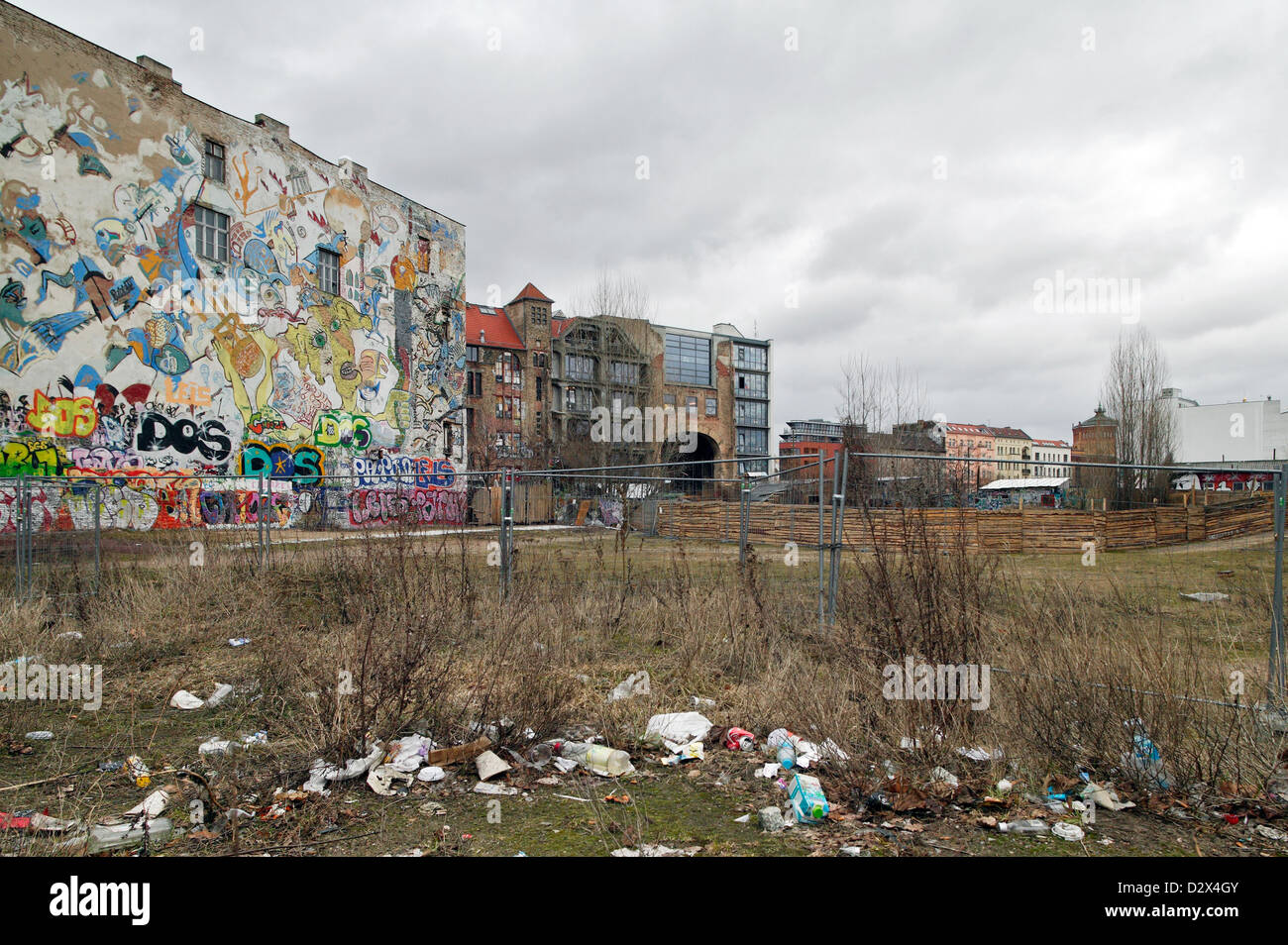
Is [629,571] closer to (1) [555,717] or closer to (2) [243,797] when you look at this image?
(1) [555,717]

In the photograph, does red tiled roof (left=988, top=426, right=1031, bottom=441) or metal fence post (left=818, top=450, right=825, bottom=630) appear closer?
metal fence post (left=818, top=450, right=825, bottom=630)

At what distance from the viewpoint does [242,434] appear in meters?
22.3

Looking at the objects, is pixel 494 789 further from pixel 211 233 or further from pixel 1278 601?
pixel 211 233

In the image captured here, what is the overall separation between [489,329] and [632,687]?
59.4m

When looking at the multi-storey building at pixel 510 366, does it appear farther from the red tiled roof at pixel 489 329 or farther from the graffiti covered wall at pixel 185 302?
the graffiti covered wall at pixel 185 302

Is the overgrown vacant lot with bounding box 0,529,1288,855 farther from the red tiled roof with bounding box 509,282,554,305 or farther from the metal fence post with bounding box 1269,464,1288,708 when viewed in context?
the red tiled roof with bounding box 509,282,554,305

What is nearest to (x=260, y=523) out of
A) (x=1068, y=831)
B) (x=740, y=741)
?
(x=740, y=741)

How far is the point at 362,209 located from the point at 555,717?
26.6m

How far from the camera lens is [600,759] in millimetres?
4766

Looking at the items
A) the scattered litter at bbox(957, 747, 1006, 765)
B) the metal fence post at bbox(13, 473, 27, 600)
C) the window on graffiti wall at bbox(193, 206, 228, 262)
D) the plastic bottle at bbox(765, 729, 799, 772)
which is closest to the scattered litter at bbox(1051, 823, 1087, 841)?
the scattered litter at bbox(957, 747, 1006, 765)

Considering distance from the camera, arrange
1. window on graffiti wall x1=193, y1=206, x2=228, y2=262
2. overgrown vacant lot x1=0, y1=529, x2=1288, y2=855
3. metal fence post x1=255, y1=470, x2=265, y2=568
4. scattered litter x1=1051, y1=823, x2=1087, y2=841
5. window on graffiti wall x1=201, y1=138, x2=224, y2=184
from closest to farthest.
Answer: scattered litter x1=1051, y1=823, x2=1087, y2=841
overgrown vacant lot x1=0, y1=529, x2=1288, y2=855
metal fence post x1=255, y1=470, x2=265, y2=568
window on graffiti wall x1=193, y1=206, x2=228, y2=262
window on graffiti wall x1=201, y1=138, x2=224, y2=184

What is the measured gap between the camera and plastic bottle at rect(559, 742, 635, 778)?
470 cm

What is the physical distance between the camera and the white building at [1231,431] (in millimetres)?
51625

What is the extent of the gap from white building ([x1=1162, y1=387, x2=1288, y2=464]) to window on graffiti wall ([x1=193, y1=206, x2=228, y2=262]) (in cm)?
5622
